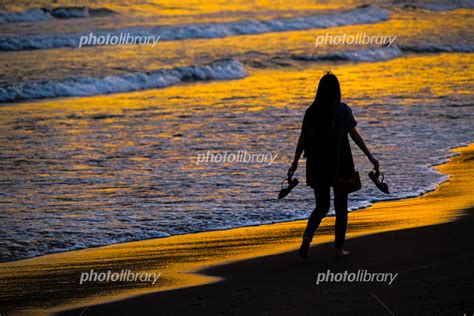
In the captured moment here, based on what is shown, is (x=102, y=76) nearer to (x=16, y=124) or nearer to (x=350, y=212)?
(x=16, y=124)

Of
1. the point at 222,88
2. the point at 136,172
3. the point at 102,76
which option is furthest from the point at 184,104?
the point at 136,172

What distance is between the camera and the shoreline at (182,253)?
682cm

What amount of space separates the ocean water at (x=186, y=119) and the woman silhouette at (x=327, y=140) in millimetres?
2029

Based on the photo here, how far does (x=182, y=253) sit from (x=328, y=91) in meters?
1.94

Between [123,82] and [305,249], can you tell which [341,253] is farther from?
[123,82]

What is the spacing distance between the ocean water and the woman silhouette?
2.03m

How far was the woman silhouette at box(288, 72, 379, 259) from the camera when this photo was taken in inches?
287

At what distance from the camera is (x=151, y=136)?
15.3 m

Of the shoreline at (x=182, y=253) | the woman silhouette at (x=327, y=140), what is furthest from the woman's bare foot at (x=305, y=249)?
the shoreline at (x=182, y=253)

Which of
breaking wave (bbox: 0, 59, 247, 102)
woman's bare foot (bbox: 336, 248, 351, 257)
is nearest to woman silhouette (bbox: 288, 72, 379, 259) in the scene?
woman's bare foot (bbox: 336, 248, 351, 257)

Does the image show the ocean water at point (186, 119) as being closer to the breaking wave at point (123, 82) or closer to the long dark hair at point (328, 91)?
the breaking wave at point (123, 82)

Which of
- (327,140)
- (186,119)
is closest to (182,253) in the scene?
(327,140)

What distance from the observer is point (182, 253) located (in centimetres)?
808

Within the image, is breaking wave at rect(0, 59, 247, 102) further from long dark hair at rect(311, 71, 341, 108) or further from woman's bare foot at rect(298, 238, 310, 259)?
long dark hair at rect(311, 71, 341, 108)
